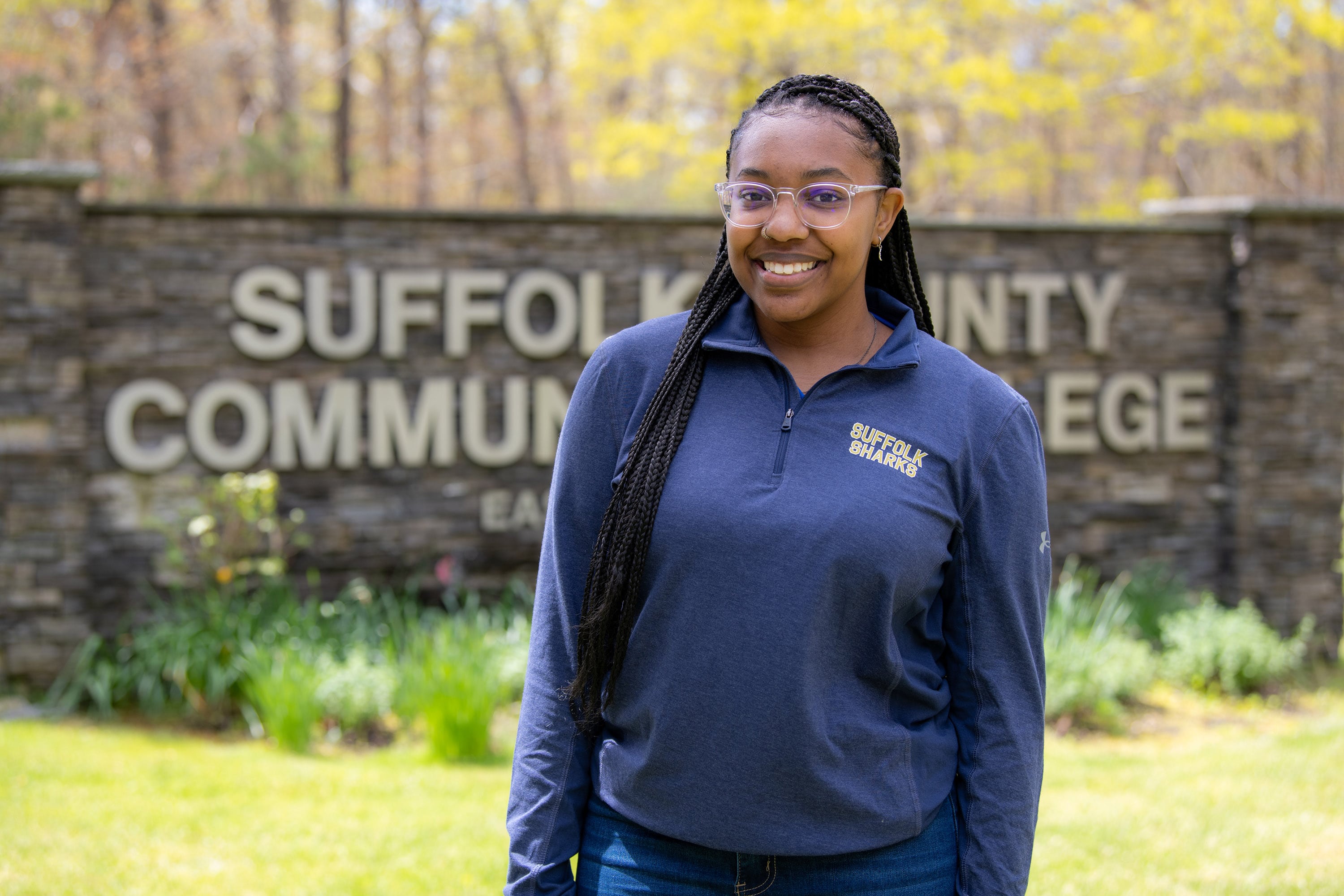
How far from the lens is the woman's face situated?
5.33ft

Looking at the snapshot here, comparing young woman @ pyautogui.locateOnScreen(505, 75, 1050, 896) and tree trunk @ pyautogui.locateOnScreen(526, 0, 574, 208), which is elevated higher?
tree trunk @ pyautogui.locateOnScreen(526, 0, 574, 208)

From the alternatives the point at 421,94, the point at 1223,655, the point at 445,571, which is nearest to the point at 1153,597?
the point at 1223,655

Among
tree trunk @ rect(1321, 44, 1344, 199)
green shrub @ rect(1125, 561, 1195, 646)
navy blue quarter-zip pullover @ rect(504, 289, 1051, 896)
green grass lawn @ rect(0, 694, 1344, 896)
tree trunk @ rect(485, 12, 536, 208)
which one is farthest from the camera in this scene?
tree trunk @ rect(485, 12, 536, 208)

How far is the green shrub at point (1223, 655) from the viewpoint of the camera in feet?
19.5

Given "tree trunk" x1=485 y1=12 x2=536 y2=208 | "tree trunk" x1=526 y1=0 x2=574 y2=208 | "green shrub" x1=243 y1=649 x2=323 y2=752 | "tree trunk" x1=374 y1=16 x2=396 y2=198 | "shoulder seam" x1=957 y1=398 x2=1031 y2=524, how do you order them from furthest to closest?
"tree trunk" x1=374 y1=16 x2=396 y2=198 < "tree trunk" x1=526 y1=0 x2=574 y2=208 < "tree trunk" x1=485 y1=12 x2=536 y2=208 < "green shrub" x1=243 y1=649 x2=323 y2=752 < "shoulder seam" x1=957 y1=398 x2=1031 y2=524

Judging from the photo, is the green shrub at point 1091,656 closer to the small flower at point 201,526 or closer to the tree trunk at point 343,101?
the small flower at point 201,526

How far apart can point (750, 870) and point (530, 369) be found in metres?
4.72

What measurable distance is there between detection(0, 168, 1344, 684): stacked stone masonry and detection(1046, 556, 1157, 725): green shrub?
1.60 ft

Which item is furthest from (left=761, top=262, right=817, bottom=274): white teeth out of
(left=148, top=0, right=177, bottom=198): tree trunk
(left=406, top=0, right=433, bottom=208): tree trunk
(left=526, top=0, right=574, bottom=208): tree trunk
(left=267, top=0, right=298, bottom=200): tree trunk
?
(left=526, top=0, right=574, bottom=208): tree trunk

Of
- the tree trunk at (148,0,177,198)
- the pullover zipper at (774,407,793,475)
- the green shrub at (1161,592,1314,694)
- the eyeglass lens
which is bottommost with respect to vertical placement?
the green shrub at (1161,592,1314,694)

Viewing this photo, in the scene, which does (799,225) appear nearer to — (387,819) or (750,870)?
(750,870)

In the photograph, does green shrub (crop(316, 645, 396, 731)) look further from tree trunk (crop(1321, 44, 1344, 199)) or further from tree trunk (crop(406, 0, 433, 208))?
tree trunk (crop(1321, 44, 1344, 199))

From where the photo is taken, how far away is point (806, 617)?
1.49 metres

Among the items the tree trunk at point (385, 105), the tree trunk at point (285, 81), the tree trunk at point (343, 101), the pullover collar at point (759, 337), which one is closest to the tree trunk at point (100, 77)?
the tree trunk at point (285, 81)
